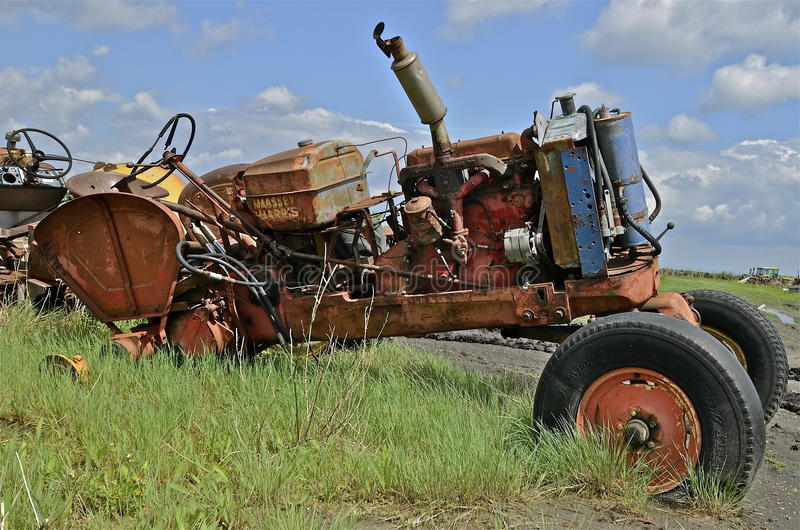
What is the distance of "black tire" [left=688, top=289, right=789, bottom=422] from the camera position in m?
4.85

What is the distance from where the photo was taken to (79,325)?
21.1 ft

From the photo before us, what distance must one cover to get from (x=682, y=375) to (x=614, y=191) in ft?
4.95

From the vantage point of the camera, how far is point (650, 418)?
3.52 meters

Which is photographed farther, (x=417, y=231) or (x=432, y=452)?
(x=417, y=231)

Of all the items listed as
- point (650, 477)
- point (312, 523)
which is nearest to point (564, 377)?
point (650, 477)

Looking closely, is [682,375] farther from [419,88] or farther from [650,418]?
[419,88]

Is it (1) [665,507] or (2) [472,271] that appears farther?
(2) [472,271]

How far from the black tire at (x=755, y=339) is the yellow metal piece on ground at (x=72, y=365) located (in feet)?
14.0

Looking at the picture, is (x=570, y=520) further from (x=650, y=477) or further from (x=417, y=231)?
(x=417, y=231)

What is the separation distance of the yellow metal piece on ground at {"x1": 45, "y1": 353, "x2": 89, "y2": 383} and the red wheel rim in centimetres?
314

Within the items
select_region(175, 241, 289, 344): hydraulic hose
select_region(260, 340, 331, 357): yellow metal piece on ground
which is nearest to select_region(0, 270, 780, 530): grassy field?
select_region(175, 241, 289, 344): hydraulic hose

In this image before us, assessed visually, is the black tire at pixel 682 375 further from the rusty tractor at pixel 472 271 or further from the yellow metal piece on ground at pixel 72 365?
the yellow metal piece on ground at pixel 72 365

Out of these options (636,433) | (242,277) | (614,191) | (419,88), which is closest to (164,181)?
(242,277)

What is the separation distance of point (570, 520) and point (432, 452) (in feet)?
2.39
